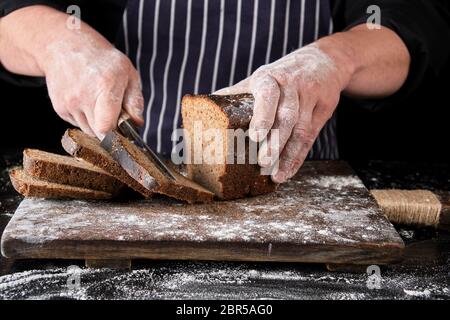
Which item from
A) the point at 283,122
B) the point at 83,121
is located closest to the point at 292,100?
the point at 283,122

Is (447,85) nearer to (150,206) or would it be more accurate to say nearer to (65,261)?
(150,206)

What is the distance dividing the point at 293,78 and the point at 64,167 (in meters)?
0.72

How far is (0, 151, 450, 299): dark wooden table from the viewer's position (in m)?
1.65

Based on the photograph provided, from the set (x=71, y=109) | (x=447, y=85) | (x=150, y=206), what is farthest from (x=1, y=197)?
(x=447, y=85)

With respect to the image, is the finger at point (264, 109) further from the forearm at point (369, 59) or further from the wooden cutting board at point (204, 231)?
the forearm at point (369, 59)

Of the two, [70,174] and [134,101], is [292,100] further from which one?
[70,174]

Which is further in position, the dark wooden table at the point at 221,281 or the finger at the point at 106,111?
the finger at the point at 106,111

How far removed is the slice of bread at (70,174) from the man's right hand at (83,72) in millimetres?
140

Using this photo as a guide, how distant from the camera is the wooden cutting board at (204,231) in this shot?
1761mm

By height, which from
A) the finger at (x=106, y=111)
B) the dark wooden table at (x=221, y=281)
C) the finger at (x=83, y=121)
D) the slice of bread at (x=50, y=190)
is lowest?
the dark wooden table at (x=221, y=281)

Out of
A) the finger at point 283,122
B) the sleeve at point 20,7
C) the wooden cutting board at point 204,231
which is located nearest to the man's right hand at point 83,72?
the sleeve at point 20,7

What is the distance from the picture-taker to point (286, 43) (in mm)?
2793

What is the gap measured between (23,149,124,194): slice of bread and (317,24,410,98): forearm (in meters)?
0.83

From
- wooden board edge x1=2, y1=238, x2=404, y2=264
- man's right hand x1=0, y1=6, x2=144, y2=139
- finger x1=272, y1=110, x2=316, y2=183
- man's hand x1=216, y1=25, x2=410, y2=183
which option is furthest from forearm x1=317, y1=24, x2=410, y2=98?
wooden board edge x1=2, y1=238, x2=404, y2=264
